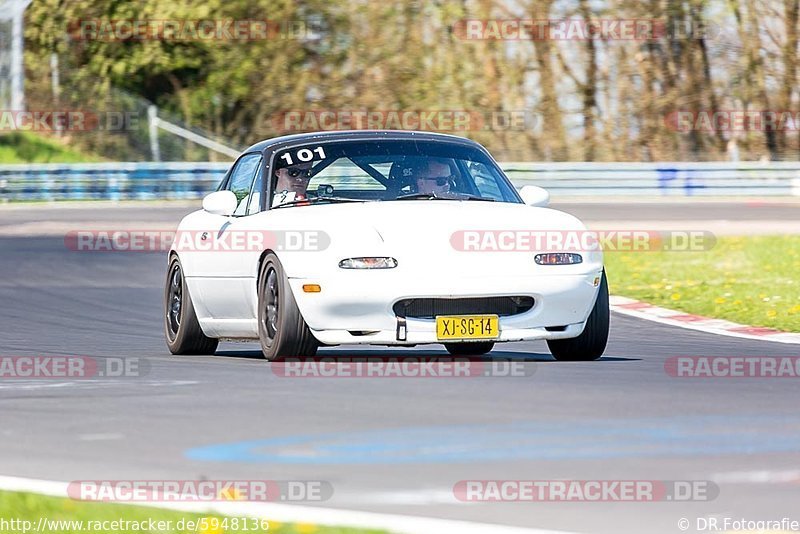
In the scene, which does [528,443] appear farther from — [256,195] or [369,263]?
[256,195]

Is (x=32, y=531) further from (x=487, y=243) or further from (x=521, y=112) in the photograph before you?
(x=521, y=112)

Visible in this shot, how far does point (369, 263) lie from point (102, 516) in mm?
4589

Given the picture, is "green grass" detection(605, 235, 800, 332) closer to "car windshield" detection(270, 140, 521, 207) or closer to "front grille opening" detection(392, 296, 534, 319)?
"car windshield" detection(270, 140, 521, 207)

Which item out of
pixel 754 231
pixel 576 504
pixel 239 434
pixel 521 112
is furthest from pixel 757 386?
pixel 521 112

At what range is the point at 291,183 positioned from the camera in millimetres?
11523

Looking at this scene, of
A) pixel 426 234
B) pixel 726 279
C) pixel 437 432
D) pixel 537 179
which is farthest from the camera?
pixel 537 179

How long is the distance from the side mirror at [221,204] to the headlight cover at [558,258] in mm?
2313

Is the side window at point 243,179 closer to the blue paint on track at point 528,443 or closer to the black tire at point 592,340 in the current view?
the black tire at point 592,340

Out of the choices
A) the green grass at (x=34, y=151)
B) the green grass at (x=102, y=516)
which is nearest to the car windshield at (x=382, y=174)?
the green grass at (x=102, y=516)

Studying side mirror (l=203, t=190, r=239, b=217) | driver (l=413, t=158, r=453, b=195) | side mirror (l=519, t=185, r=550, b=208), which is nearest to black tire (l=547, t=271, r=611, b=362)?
side mirror (l=519, t=185, r=550, b=208)

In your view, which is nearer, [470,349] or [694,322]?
[470,349]

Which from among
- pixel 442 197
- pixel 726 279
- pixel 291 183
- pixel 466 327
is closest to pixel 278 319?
pixel 466 327

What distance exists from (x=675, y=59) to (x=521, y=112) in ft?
14.3

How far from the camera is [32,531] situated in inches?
222
